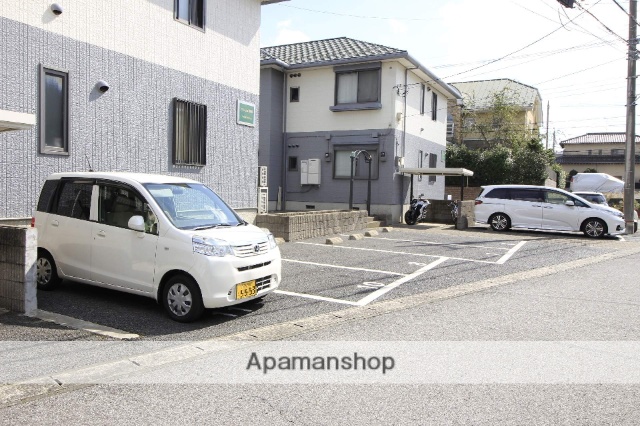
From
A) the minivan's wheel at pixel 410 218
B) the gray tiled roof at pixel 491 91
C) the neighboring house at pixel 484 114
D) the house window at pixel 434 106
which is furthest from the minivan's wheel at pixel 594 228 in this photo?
the gray tiled roof at pixel 491 91

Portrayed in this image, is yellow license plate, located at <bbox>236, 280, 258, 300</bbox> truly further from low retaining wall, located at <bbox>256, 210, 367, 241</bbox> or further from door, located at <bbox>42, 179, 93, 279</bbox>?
low retaining wall, located at <bbox>256, 210, 367, 241</bbox>

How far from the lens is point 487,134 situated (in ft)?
115

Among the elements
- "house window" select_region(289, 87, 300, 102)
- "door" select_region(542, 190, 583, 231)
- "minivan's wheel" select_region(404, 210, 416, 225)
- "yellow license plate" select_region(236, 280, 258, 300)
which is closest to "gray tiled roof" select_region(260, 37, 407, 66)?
"house window" select_region(289, 87, 300, 102)

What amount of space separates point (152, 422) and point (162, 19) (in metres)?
9.78

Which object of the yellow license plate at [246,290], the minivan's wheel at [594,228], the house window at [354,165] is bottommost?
the yellow license plate at [246,290]

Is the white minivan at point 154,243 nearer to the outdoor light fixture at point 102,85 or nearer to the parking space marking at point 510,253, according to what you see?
the outdoor light fixture at point 102,85

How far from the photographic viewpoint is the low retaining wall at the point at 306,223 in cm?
1292

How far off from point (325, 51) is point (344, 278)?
47.7 ft

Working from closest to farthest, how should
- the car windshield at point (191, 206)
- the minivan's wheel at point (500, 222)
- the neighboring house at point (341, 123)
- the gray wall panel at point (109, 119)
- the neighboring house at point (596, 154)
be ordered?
the car windshield at point (191, 206), the gray wall panel at point (109, 119), the minivan's wheel at point (500, 222), the neighboring house at point (341, 123), the neighboring house at point (596, 154)

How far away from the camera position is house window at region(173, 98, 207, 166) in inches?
456

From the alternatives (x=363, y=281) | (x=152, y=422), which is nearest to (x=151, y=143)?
(x=363, y=281)

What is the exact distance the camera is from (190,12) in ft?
39.3

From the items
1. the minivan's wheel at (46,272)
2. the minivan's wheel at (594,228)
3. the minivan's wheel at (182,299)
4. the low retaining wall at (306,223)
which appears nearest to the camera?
the minivan's wheel at (182,299)

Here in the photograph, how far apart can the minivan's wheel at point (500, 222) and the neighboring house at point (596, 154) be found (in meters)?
34.1
